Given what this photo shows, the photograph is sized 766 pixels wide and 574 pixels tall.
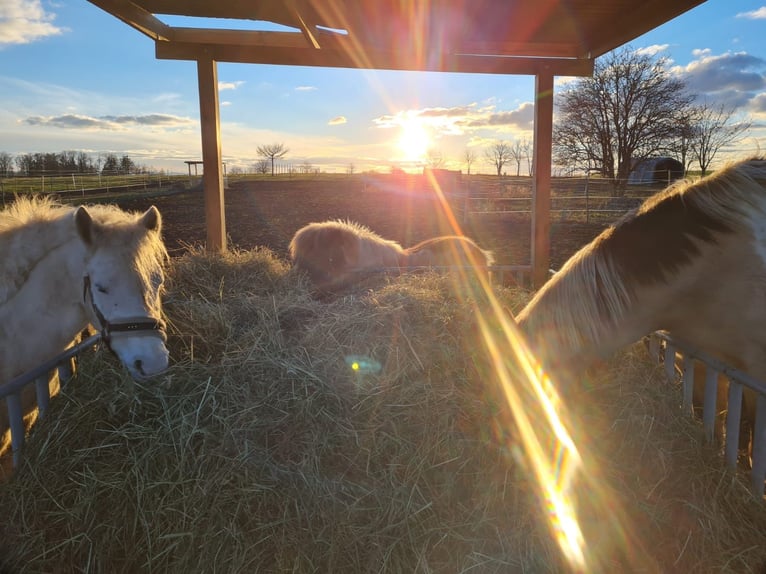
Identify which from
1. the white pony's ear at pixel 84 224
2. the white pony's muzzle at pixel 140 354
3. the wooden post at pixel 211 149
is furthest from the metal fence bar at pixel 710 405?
the wooden post at pixel 211 149

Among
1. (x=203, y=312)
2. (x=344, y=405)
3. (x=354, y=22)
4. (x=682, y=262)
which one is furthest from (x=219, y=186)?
(x=682, y=262)

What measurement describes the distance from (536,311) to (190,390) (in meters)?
1.59

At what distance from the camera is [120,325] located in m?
1.91

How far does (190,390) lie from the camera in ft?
6.26

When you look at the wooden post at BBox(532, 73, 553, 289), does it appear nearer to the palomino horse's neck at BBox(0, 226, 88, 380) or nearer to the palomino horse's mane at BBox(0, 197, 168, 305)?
the palomino horse's mane at BBox(0, 197, 168, 305)

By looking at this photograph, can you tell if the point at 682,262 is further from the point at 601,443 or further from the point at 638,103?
the point at 638,103

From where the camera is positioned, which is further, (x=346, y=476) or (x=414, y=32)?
(x=414, y=32)

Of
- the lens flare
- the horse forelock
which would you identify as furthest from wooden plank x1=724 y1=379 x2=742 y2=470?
the lens flare

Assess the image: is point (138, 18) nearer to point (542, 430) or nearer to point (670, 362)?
point (542, 430)

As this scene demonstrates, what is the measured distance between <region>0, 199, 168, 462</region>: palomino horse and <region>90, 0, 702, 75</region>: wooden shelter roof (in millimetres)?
1895

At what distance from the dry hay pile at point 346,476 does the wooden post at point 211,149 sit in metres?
2.24

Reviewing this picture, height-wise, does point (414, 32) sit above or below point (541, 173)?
above

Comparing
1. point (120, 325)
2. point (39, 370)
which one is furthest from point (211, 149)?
point (39, 370)

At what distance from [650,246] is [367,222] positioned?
12.4 metres
